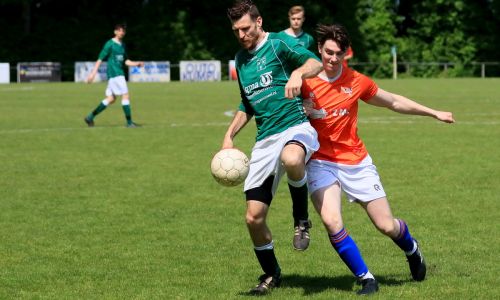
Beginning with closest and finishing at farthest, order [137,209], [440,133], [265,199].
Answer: [265,199] → [137,209] → [440,133]

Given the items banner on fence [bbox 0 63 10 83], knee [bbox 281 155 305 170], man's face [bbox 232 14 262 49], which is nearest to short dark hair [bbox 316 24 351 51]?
man's face [bbox 232 14 262 49]

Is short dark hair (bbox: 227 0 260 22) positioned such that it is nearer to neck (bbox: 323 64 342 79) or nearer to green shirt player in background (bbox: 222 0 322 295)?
green shirt player in background (bbox: 222 0 322 295)

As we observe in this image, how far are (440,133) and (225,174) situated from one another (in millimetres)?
12613

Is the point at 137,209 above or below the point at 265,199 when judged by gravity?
below

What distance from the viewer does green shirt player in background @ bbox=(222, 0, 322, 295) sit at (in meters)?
6.51

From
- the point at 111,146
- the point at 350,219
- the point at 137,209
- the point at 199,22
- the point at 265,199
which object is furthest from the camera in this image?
Answer: the point at 199,22

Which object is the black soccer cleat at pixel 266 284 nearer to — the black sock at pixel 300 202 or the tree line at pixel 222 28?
the black sock at pixel 300 202

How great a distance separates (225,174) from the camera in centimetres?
661

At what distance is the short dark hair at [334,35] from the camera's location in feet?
20.9

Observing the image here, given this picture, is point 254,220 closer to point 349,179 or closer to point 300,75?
point 349,179

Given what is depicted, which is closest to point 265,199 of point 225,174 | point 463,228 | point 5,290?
point 225,174

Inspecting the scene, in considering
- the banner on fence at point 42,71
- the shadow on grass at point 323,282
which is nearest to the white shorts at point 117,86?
the shadow on grass at point 323,282

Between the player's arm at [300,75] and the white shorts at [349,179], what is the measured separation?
0.62 meters

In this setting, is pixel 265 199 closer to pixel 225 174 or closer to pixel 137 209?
pixel 225 174
